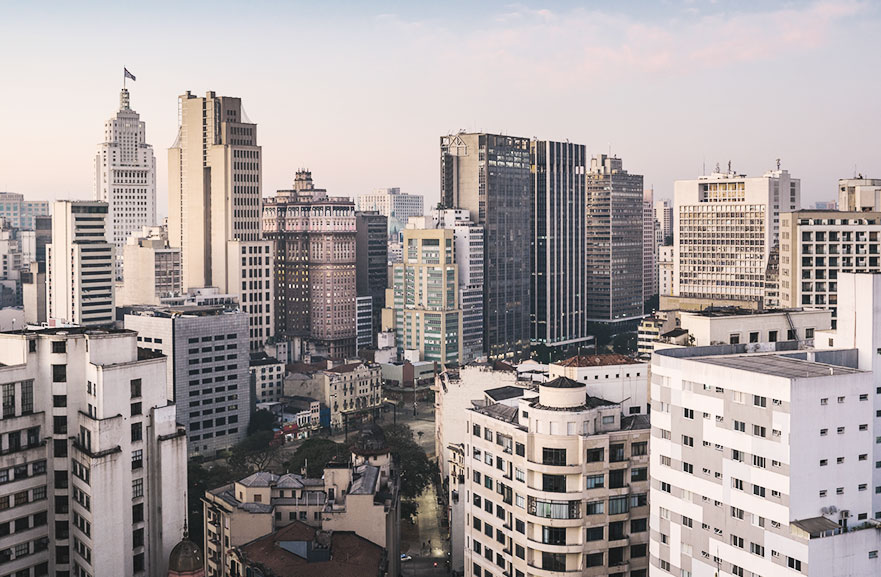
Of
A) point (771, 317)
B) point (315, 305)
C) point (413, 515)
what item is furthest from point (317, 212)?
point (771, 317)

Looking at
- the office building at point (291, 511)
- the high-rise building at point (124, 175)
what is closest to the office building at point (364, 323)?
the high-rise building at point (124, 175)

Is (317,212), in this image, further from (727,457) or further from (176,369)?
(727,457)

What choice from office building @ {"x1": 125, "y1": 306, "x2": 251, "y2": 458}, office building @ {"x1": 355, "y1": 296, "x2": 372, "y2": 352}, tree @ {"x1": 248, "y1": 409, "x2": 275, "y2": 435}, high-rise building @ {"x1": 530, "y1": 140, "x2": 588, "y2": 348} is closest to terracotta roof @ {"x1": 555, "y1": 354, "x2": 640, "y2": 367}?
office building @ {"x1": 125, "y1": 306, "x2": 251, "y2": 458}

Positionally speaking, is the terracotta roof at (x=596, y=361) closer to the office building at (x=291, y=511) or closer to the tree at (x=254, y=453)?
the office building at (x=291, y=511)

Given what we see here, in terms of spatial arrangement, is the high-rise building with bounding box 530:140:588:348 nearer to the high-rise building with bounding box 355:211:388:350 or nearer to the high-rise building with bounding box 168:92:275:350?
the high-rise building with bounding box 355:211:388:350

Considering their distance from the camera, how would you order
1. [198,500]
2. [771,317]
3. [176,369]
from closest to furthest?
[771,317] → [198,500] → [176,369]

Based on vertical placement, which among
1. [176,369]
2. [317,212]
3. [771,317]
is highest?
[317,212]

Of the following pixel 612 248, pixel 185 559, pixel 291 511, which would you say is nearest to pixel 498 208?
pixel 612 248

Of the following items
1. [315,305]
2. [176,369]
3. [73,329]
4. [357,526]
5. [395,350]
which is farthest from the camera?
[315,305]
